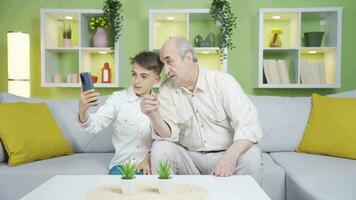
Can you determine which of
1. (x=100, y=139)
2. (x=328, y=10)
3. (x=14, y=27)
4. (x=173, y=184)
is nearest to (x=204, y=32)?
(x=328, y=10)

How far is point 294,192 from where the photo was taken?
1.85 m

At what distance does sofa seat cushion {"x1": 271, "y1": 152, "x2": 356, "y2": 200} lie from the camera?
1585mm

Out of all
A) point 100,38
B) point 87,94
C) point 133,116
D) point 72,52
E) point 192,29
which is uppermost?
point 192,29

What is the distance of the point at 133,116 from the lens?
2.10 m

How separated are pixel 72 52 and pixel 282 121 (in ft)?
6.78

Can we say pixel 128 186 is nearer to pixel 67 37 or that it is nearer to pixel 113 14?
pixel 113 14

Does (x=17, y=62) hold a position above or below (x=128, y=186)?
above

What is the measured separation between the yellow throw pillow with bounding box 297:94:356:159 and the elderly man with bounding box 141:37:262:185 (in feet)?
2.15

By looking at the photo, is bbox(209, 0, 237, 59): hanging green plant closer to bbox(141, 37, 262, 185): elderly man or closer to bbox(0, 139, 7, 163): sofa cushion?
bbox(141, 37, 262, 185): elderly man

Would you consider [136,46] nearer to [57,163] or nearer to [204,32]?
[204,32]

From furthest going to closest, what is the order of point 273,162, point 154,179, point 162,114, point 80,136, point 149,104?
point 80,136, point 273,162, point 162,114, point 149,104, point 154,179

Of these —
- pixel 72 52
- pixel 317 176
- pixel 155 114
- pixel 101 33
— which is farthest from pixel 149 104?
pixel 72 52

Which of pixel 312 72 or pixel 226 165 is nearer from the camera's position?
pixel 226 165

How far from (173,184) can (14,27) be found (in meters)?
2.92
